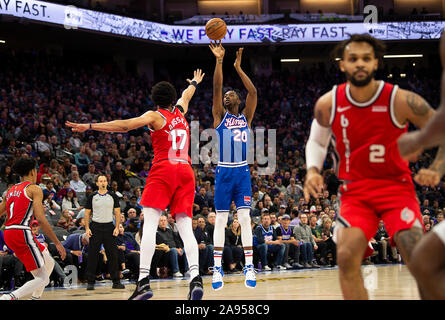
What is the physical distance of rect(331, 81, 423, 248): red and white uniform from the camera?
13.4ft

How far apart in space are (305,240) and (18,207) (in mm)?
8942

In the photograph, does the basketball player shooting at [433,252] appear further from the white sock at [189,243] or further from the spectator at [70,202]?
the spectator at [70,202]

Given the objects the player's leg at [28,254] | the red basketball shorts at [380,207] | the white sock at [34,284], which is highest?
the red basketball shorts at [380,207]

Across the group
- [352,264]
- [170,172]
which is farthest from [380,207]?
[170,172]

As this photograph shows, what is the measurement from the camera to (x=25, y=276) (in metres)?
9.94

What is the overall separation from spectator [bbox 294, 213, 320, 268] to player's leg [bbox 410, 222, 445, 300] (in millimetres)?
11142

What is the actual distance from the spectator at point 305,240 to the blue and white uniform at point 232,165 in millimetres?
6790

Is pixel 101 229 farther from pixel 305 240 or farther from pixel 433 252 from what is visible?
pixel 433 252

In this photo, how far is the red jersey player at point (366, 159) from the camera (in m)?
3.97

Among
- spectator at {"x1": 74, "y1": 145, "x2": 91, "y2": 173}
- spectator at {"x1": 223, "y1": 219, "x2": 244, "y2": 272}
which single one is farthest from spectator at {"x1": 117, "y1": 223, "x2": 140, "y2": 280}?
spectator at {"x1": 74, "y1": 145, "x2": 91, "y2": 173}

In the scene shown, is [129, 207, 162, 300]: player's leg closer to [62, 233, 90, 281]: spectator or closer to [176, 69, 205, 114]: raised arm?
→ [176, 69, 205, 114]: raised arm

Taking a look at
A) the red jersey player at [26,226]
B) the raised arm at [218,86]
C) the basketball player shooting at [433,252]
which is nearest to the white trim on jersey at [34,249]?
the red jersey player at [26,226]
